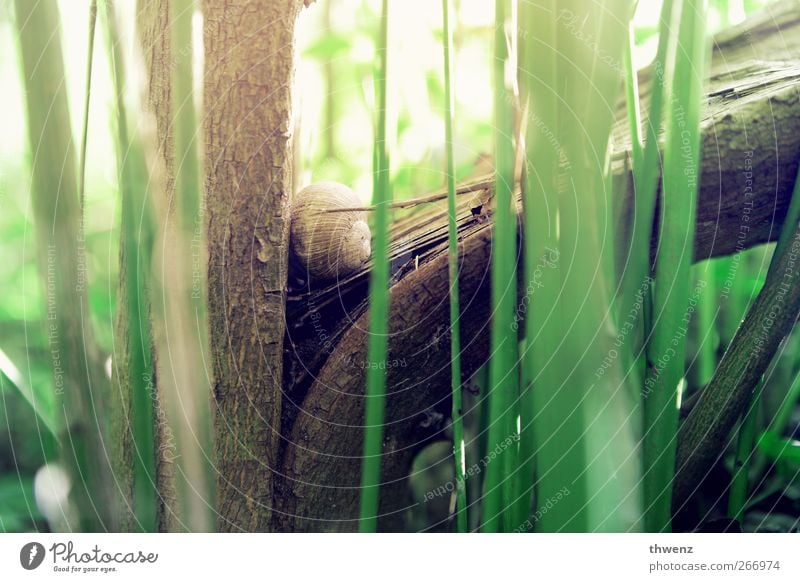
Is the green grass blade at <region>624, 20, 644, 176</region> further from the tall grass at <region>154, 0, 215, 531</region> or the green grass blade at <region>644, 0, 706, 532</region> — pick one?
the tall grass at <region>154, 0, 215, 531</region>

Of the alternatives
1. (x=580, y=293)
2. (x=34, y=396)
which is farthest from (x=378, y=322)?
(x=34, y=396)

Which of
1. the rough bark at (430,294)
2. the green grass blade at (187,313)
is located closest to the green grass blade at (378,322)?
the rough bark at (430,294)

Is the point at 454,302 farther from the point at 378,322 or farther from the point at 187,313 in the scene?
the point at 187,313

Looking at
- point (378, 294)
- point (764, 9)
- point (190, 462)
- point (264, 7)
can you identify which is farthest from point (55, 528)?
point (764, 9)

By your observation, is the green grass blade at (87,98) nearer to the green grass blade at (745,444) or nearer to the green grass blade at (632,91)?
the green grass blade at (632,91)

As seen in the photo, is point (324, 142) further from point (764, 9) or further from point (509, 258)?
point (764, 9)

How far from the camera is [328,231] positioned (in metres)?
0.41

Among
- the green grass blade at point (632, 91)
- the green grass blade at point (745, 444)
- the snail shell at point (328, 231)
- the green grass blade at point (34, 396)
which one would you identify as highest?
the green grass blade at point (632, 91)

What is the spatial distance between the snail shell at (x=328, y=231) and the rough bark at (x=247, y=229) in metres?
0.01

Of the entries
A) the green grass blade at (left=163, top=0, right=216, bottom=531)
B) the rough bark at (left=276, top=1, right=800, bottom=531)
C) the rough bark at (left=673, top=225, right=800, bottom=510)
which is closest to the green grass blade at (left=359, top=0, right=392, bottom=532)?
the rough bark at (left=276, top=1, right=800, bottom=531)

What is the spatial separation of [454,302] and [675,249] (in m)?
0.16

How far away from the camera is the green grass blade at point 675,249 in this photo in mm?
408

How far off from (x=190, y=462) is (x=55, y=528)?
12 cm

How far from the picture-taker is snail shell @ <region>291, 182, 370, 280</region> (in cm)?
41
